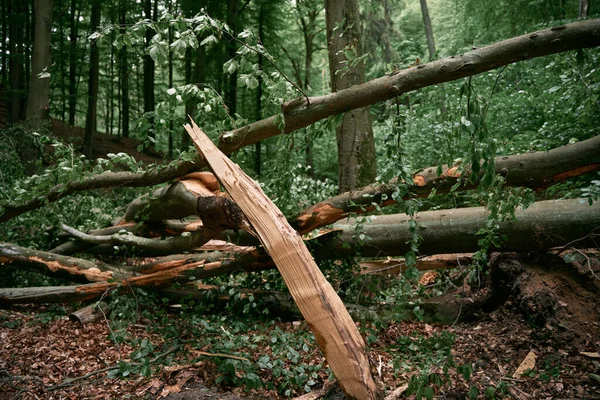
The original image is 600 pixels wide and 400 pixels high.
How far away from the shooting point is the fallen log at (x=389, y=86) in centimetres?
277

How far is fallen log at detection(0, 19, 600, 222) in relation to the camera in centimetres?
277

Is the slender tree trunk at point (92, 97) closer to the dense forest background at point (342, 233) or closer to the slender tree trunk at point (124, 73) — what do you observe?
the slender tree trunk at point (124, 73)

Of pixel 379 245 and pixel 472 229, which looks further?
pixel 379 245

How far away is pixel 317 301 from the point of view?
241 centimetres

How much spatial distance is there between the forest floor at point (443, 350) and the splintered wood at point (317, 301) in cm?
39

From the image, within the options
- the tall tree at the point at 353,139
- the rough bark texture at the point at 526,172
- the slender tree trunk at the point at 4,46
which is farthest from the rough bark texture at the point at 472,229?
the slender tree trunk at the point at 4,46

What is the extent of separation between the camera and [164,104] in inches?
158

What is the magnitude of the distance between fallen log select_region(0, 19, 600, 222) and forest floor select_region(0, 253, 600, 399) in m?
1.62

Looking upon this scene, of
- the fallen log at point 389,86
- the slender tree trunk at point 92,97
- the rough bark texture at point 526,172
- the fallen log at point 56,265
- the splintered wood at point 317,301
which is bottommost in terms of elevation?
the fallen log at point 56,265

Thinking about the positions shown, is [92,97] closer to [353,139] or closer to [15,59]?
[15,59]

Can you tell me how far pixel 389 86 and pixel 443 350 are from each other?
2.03m

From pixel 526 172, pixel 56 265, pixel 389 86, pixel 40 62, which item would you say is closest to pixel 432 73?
pixel 389 86

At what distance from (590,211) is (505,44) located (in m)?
2.05

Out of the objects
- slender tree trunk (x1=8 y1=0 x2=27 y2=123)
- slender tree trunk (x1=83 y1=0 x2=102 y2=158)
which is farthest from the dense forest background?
slender tree trunk (x1=8 y1=0 x2=27 y2=123)
